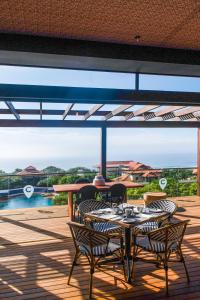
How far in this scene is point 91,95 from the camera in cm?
334

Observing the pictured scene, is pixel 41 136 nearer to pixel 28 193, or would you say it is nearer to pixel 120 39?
pixel 28 193

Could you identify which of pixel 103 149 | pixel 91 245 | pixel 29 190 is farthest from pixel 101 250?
pixel 29 190

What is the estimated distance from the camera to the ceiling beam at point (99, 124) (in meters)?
7.47

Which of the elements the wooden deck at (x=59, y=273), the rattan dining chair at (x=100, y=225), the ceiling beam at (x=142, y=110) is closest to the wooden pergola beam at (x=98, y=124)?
the ceiling beam at (x=142, y=110)

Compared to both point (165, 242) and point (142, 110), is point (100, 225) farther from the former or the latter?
point (142, 110)

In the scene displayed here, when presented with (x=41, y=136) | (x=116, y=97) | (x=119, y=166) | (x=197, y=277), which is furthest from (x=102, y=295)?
(x=41, y=136)

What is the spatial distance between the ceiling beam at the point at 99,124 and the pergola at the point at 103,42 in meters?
4.22

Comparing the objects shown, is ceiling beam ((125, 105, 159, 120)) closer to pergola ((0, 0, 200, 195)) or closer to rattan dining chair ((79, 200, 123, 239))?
pergola ((0, 0, 200, 195))

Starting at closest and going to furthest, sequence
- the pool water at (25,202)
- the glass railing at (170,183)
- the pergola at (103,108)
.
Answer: the pergola at (103,108) < the pool water at (25,202) < the glass railing at (170,183)

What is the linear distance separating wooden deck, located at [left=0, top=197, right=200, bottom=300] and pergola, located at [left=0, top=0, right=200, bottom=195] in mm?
2276

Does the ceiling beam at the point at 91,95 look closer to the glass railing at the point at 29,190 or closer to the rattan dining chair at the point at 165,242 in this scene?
the rattan dining chair at the point at 165,242

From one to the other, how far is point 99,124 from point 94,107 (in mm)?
2014

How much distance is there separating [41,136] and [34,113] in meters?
20.5

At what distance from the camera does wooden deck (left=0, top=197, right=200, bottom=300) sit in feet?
11.1
